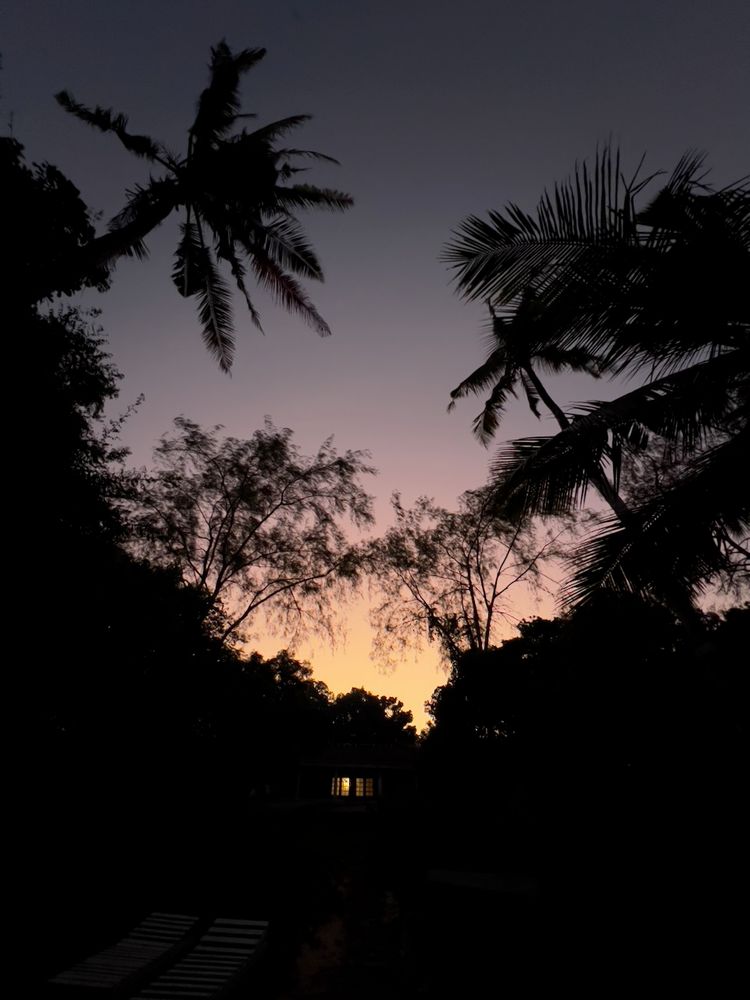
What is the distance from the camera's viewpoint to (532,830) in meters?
12.0

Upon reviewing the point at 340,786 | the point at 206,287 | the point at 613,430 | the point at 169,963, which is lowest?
the point at 169,963

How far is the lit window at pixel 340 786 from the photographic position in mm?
37719

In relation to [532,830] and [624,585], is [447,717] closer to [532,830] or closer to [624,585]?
[532,830]

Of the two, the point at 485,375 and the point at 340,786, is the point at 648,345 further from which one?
the point at 340,786

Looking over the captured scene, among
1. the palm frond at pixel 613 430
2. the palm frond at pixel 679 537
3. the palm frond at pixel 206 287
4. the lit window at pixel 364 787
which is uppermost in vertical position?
the palm frond at pixel 206 287

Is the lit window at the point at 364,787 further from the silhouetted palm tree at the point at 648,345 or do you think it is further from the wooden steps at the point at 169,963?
the silhouetted palm tree at the point at 648,345

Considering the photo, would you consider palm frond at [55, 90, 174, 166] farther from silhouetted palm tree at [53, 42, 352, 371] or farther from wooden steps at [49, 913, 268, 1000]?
wooden steps at [49, 913, 268, 1000]

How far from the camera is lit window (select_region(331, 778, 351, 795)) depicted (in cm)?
3772

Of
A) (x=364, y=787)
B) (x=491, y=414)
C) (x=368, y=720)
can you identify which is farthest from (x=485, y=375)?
(x=368, y=720)

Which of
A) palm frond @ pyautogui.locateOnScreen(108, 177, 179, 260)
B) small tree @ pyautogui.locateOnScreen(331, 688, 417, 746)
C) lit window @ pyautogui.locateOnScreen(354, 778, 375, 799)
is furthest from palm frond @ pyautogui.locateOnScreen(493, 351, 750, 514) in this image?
small tree @ pyautogui.locateOnScreen(331, 688, 417, 746)

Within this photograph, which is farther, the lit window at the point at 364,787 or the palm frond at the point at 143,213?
the lit window at the point at 364,787

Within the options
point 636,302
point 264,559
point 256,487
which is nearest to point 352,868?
point 264,559

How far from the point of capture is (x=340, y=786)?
124ft

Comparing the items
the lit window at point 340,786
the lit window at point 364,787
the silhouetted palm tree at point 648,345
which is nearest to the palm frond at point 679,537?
the silhouetted palm tree at point 648,345
